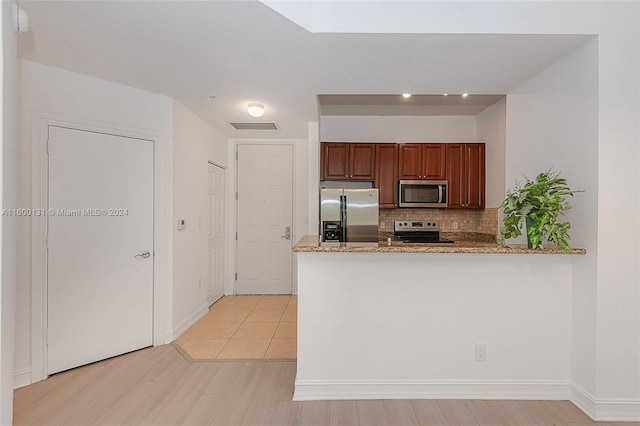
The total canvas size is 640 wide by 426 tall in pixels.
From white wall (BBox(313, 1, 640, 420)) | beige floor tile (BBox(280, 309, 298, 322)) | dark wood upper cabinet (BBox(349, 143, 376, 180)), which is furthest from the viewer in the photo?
dark wood upper cabinet (BBox(349, 143, 376, 180))

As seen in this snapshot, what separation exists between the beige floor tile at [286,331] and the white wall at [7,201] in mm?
2233

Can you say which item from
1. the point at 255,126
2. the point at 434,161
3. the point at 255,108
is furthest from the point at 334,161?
the point at 255,108

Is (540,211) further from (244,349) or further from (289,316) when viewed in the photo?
(289,316)

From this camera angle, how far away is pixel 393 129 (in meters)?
4.96

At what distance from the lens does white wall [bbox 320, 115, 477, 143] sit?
16.2 feet

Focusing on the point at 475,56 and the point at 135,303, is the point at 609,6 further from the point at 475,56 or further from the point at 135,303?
the point at 135,303

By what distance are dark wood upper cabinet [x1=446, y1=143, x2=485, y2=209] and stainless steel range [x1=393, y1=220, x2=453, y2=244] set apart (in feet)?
1.34

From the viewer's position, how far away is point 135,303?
3150 mm

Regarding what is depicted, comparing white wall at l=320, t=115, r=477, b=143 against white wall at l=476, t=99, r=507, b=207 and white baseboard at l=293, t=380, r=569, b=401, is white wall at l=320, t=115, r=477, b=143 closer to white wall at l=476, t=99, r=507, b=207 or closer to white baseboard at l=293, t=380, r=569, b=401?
white wall at l=476, t=99, r=507, b=207

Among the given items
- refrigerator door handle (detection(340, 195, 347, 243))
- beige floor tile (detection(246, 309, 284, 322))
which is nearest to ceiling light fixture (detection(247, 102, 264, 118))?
refrigerator door handle (detection(340, 195, 347, 243))

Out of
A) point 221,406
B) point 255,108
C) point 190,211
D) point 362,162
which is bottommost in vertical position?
point 221,406

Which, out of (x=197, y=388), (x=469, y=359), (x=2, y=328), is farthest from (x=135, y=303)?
(x=469, y=359)

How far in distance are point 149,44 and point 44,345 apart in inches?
96.4

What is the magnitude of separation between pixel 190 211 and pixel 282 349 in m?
1.86
